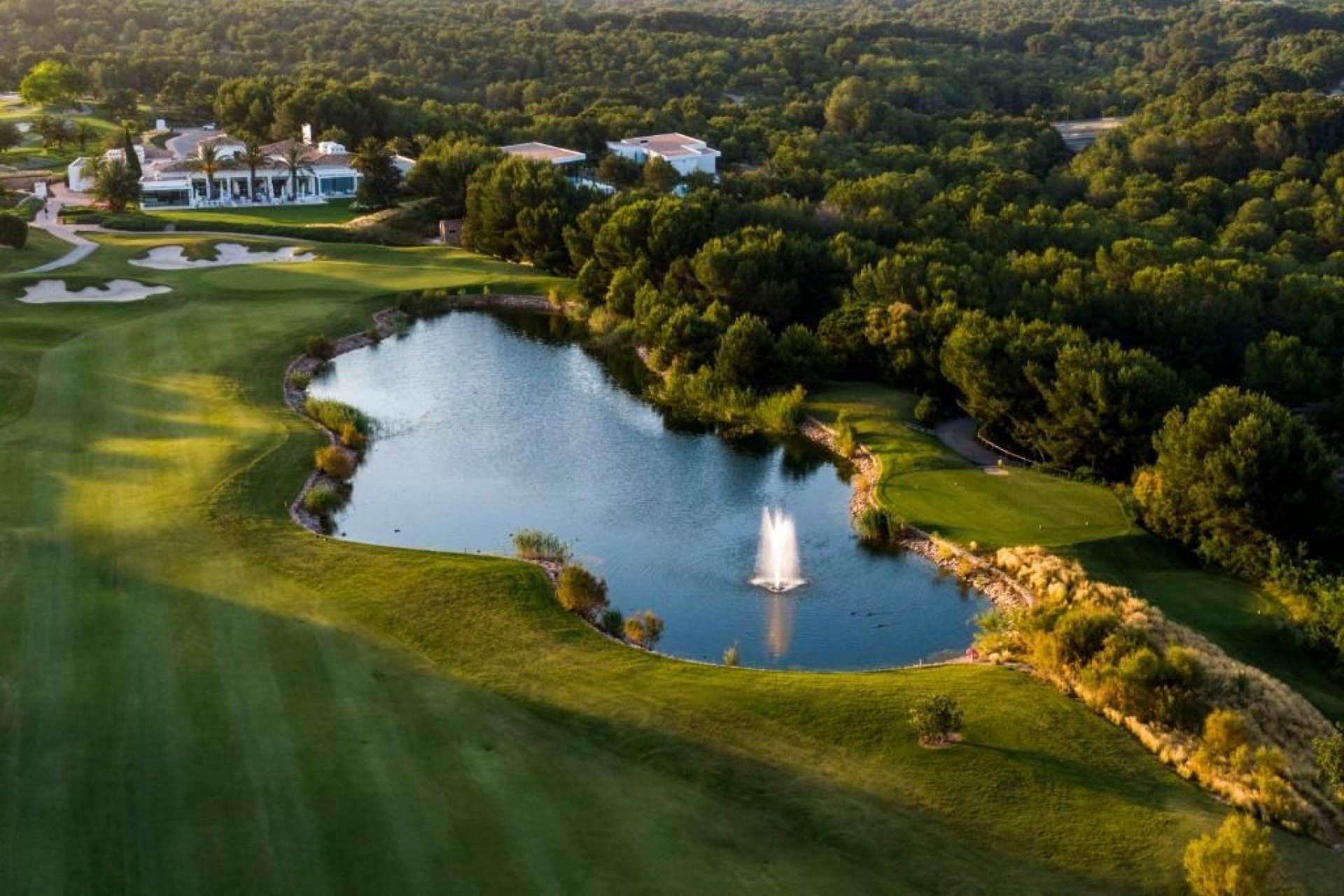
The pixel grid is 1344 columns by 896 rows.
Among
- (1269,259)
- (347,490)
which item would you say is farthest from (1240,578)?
(1269,259)

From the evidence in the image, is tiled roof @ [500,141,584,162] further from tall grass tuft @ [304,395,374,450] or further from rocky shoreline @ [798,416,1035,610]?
rocky shoreline @ [798,416,1035,610]

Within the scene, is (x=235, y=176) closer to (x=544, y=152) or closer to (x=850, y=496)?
(x=544, y=152)

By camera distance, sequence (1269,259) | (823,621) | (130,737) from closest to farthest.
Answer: (130,737) → (823,621) → (1269,259)

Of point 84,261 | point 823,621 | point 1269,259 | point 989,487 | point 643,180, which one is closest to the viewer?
point 823,621

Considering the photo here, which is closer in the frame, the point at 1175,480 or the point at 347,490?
the point at 1175,480

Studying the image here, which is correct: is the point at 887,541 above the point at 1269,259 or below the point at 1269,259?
below

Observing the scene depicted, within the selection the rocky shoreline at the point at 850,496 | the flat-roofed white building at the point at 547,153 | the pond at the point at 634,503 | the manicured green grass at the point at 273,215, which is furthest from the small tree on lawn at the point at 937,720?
the flat-roofed white building at the point at 547,153

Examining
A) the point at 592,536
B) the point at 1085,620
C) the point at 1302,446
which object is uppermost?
the point at 1302,446

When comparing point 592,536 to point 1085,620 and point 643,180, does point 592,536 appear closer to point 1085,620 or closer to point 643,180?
point 1085,620

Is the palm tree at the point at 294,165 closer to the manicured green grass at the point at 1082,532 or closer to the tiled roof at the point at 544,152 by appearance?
the tiled roof at the point at 544,152
